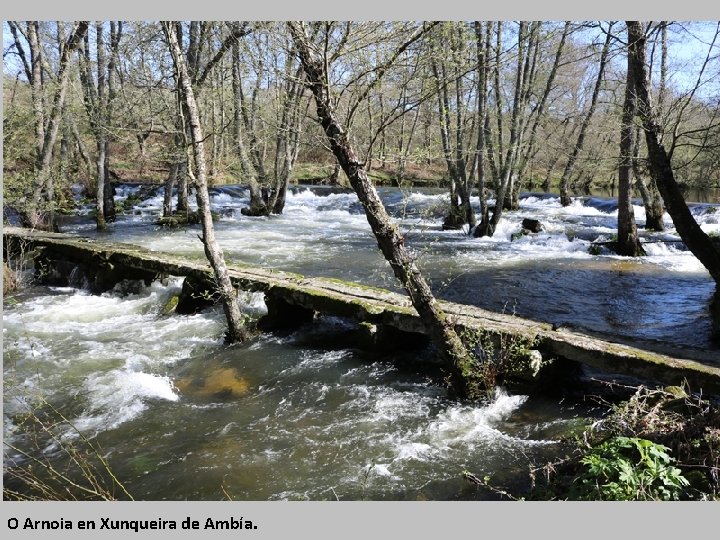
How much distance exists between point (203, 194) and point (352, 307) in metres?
2.64

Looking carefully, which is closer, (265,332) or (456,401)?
(456,401)

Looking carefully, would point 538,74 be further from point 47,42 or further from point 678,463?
point 47,42

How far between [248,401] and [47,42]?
19554 mm

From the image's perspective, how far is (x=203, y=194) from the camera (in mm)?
6941

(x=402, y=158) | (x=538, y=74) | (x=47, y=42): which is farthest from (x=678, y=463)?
(x=47, y=42)

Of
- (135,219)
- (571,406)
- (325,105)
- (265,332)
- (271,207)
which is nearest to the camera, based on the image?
(325,105)

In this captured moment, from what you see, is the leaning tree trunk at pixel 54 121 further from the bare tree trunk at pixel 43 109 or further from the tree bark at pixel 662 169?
the tree bark at pixel 662 169

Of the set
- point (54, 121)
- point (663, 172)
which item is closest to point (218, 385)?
point (663, 172)

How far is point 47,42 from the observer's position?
62.4ft

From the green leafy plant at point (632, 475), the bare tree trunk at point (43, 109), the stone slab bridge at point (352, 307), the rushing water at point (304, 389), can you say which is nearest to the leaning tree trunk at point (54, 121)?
the bare tree trunk at point (43, 109)

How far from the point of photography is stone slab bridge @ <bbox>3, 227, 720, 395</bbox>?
5281 millimetres

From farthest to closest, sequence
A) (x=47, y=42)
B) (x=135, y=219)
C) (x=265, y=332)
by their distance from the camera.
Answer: (x=135, y=219)
(x=47, y=42)
(x=265, y=332)

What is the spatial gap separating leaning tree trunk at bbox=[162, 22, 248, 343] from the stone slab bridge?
2.85ft

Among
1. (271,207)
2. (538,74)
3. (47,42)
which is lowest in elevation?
(271,207)
